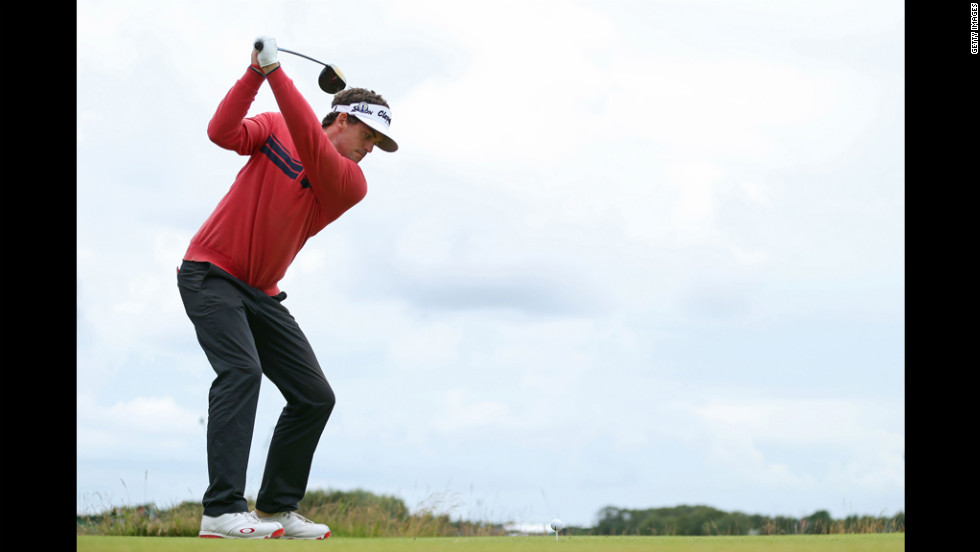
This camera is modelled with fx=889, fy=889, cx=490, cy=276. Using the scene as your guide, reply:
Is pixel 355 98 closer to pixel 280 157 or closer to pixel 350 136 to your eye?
pixel 350 136

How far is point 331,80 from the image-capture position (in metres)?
5.26

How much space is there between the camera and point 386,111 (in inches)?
200

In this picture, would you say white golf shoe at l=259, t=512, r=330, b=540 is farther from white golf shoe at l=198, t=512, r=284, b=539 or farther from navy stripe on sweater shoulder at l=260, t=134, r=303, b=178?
navy stripe on sweater shoulder at l=260, t=134, r=303, b=178

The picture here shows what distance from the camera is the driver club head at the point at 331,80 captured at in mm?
5219

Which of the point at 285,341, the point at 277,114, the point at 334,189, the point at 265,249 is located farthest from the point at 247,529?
the point at 277,114

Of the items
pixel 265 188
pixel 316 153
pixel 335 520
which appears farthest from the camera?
pixel 335 520

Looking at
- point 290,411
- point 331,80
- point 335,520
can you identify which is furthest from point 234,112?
point 335,520

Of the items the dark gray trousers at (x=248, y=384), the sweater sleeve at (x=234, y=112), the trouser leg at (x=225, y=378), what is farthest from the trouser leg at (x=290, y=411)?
the sweater sleeve at (x=234, y=112)

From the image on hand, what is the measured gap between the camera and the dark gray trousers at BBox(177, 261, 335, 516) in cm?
439

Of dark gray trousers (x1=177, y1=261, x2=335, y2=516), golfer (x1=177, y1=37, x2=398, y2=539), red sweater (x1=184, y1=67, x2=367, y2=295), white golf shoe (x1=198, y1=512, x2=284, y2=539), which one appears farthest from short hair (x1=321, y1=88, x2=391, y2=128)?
white golf shoe (x1=198, y1=512, x2=284, y2=539)

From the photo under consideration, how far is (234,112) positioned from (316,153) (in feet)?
1.50
